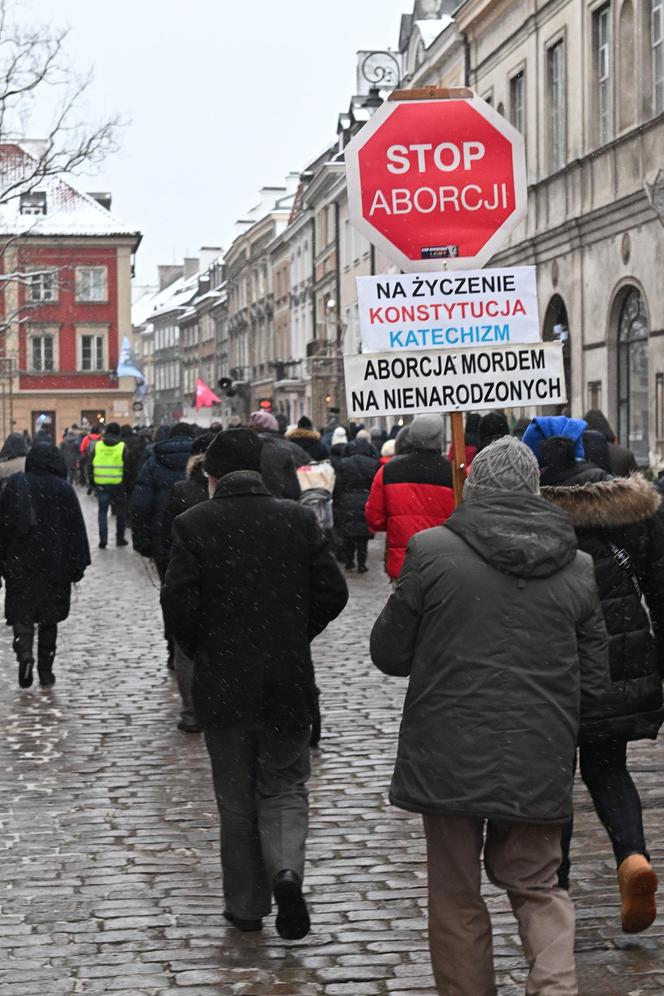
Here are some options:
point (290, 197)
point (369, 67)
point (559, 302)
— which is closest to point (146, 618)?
point (559, 302)

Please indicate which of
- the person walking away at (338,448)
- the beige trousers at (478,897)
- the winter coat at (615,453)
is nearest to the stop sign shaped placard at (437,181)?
the beige trousers at (478,897)

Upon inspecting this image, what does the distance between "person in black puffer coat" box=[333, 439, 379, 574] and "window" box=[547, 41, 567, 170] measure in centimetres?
841

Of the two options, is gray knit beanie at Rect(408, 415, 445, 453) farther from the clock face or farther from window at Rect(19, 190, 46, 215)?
window at Rect(19, 190, 46, 215)

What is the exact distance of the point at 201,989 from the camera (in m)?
5.42

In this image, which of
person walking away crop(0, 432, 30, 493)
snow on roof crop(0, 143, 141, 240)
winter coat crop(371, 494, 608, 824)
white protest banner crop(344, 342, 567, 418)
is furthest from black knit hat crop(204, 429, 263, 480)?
snow on roof crop(0, 143, 141, 240)

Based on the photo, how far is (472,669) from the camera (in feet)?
15.3

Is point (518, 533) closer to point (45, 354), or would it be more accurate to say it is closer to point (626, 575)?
point (626, 575)

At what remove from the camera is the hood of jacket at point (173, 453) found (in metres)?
13.1

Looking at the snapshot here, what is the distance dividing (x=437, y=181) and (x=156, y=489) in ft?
20.8

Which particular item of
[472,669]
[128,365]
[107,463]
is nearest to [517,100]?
[107,463]

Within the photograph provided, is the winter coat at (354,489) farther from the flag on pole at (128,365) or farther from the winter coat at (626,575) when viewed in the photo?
the flag on pole at (128,365)

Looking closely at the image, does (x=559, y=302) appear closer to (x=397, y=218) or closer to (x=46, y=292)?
(x=397, y=218)

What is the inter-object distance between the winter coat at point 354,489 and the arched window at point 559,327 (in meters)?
6.97

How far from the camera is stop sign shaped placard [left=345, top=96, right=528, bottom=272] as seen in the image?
6.84 metres
